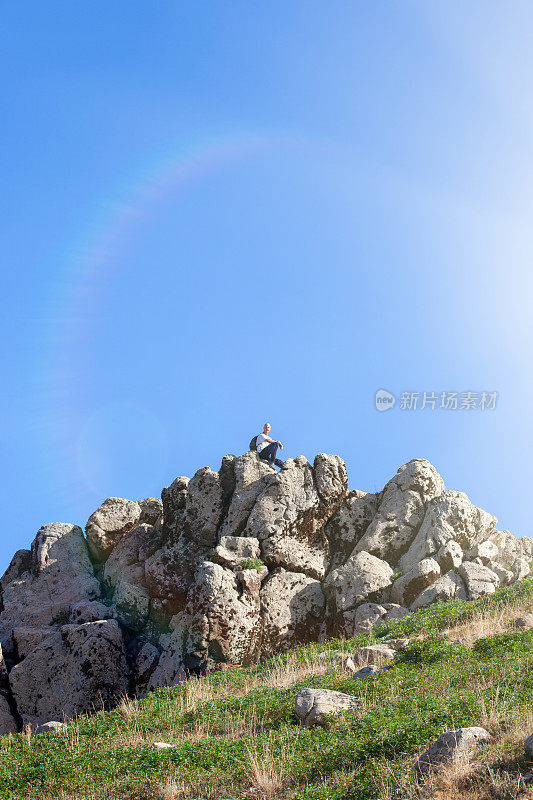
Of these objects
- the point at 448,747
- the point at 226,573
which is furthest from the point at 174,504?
the point at 448,747

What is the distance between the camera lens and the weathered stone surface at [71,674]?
2348 cm

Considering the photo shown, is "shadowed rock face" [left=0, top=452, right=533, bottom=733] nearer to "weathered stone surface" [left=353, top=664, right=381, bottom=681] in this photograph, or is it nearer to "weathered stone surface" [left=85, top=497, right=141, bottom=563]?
"weathered stone surface" [left=85, top=497, right=141, bottom=563]

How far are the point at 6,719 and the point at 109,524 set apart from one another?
9766mm

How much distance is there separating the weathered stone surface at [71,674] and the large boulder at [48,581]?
2.01 metres

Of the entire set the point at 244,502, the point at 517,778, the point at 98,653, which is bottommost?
the point at 517,778

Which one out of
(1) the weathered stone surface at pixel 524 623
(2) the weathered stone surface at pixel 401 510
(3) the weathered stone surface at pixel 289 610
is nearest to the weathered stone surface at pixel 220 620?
(3) the weathered stone surface at pixel 289 610

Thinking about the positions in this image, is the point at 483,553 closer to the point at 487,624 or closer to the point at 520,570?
the point at 520,570

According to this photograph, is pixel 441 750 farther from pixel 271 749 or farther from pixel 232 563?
pixel 232 563

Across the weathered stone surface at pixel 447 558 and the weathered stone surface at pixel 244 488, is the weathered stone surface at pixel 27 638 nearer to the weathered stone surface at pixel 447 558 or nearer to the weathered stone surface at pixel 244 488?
the weathered stone surface at pixel 244 488

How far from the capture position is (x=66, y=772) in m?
11.7

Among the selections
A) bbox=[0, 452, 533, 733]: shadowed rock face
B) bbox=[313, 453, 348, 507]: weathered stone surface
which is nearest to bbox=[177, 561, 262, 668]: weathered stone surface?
bbox=[0, 452, 533, 733]: shadowed rock face

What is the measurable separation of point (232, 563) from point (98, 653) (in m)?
6.24

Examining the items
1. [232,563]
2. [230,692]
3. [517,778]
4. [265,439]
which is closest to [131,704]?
[230,692]

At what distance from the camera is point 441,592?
22.9m
